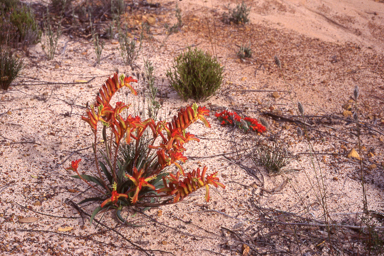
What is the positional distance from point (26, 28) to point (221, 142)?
338 cm

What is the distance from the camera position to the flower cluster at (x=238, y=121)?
3.74m

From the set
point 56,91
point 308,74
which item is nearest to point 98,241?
point 56,91

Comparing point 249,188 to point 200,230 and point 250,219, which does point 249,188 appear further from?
point 200,230

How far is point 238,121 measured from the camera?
12.5 ft

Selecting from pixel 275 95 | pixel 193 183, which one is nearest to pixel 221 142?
pixel 275 95

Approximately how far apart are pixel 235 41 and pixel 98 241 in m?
4.38

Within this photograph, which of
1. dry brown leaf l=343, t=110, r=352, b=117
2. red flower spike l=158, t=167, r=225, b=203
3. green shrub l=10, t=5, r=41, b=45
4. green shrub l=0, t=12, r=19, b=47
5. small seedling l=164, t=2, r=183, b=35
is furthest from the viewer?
small seedling l=164, t=2, r=183, b=35

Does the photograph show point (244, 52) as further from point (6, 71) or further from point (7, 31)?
point (7, 31)

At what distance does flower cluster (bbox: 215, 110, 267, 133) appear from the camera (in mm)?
3744

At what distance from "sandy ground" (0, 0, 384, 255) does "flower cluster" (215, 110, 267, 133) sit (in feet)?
0.32

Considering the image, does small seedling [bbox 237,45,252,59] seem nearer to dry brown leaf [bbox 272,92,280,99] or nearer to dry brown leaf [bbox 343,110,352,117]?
dry brown leaf [bbox 272,92,280,99]

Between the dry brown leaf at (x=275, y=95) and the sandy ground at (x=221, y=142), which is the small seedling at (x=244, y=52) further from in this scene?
the dry brown leaf at (x=275, y=95)

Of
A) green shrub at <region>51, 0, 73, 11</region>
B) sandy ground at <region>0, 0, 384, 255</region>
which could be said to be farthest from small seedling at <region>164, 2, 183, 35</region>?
green shrub at <region>51, 0, 73, 11</region>

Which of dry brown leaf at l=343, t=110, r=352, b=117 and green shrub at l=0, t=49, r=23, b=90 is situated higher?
green shrub at l=0, t=49, r=23, b=90
